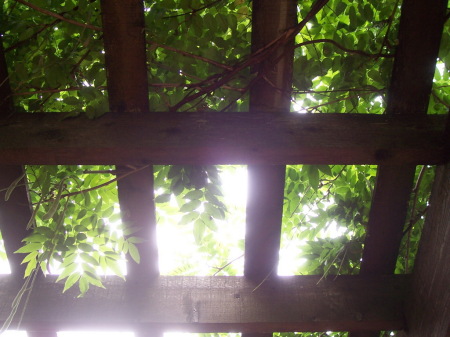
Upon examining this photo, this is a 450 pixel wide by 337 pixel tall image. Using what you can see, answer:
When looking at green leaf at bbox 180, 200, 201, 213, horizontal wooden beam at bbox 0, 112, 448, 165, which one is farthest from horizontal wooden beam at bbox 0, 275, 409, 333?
horizontal wooden beam at bbox 0, 112, 448, 165

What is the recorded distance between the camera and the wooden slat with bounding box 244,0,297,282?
5.06ft

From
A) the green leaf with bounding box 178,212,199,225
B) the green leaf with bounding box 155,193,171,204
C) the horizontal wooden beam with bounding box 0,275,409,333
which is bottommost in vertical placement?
the horizontal wooden beam with bounding box 0,275,409,333

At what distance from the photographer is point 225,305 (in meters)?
2.07

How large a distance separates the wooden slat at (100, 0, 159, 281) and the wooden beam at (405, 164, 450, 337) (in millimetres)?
1069

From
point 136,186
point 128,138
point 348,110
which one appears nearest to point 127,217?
point 136,186

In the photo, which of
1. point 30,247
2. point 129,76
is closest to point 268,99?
A: point 129,76

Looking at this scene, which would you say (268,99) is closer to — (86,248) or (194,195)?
(194,195)

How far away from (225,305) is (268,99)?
95 centimetres

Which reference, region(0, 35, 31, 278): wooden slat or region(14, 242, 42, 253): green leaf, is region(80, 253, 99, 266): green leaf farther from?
region(0, 35, 31, 278): wooden slat

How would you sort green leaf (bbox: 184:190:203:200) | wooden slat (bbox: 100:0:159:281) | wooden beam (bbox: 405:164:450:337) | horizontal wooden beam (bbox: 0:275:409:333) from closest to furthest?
wooden slat (bbox: 100:0:159:281), wooden beam (bbox: 405:164:450:337), green leaf (bbox: 184:190:203:200), horizontal wooden beam (bbox: 0:275:409:333)

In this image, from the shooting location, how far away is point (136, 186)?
71.6 inches

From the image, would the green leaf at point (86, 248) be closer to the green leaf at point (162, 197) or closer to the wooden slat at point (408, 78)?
the green leaf at point (162, 197)

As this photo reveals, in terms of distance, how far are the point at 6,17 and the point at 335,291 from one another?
→ 1.77m

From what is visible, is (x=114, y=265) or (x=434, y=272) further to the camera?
(x=114, y=265)
